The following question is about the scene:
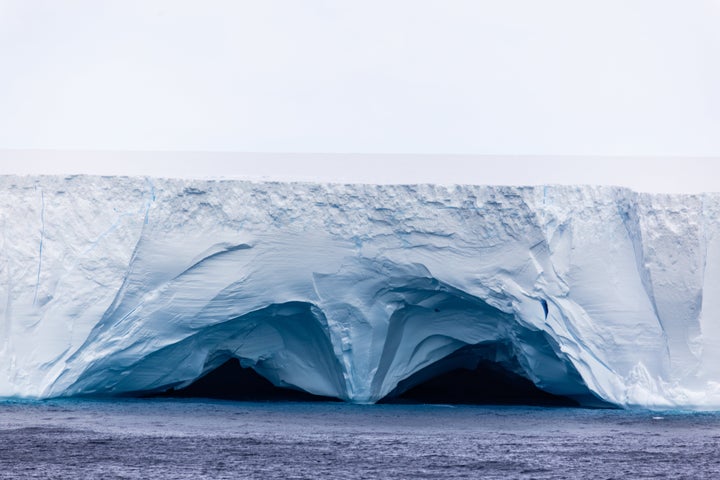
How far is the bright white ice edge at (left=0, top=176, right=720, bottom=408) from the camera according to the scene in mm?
11531

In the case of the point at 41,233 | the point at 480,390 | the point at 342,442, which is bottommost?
the point at 342,442

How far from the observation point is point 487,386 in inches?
580

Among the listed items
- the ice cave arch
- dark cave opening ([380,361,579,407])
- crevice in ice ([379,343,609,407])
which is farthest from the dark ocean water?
dark cave opening ([380,361,579,407])

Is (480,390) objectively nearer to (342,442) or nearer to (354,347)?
(354,347)

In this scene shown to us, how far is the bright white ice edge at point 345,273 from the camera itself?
37.8 feet

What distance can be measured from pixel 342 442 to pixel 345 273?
10.1 feet

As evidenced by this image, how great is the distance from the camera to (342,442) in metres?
8.93

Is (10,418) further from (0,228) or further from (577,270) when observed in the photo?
(577,270)

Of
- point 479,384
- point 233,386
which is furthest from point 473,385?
point 233,386

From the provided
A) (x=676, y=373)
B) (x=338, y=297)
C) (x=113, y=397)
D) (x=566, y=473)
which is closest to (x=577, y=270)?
(x=676, y=373)

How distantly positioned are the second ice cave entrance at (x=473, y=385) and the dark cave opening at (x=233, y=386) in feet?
5.27

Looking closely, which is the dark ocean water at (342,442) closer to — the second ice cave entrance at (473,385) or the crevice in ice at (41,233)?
the second ice cave entrance at (473,385)

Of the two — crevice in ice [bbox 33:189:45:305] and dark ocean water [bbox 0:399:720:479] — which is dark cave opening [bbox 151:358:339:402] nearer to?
dark ocean water [bbox 0:399:720:479]

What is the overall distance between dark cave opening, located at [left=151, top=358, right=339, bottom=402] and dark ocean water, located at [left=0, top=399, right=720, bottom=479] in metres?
1.62
